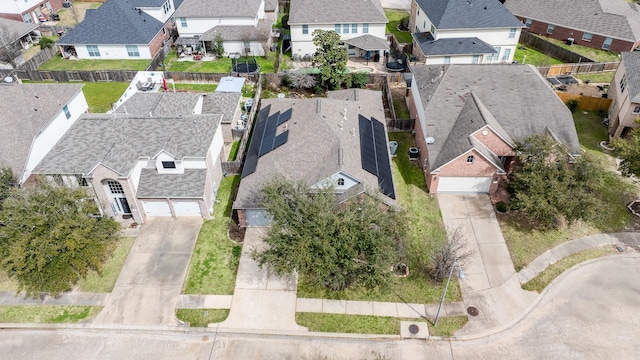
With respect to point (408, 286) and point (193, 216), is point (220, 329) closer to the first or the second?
point (193, 216)

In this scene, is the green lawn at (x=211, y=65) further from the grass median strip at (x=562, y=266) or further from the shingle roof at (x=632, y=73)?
the grass median strip at (x=562, y=266)

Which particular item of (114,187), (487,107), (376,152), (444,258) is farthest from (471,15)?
(114,187)

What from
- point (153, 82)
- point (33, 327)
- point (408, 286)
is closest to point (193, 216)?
point (33, 327)

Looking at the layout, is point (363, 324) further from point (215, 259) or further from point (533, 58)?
point (533, 58)

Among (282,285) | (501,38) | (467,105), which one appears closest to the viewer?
(282,285)

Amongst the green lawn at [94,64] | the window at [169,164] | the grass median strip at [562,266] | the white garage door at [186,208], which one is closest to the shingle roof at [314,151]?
the white garage door at [186,208]

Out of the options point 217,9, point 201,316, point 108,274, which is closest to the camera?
point 201,316
